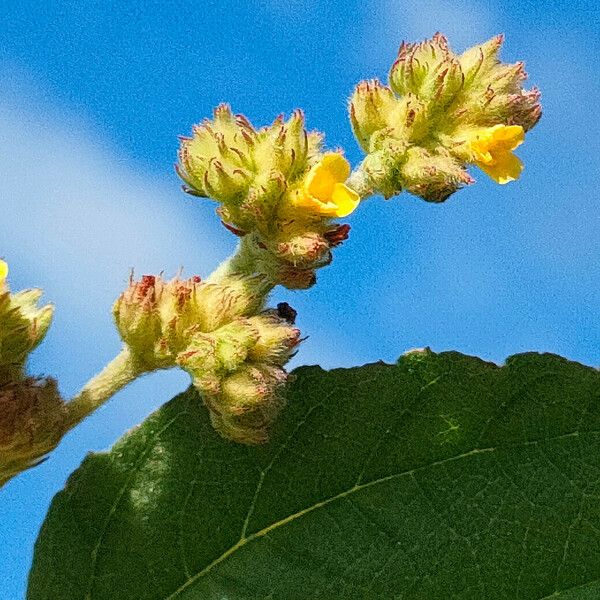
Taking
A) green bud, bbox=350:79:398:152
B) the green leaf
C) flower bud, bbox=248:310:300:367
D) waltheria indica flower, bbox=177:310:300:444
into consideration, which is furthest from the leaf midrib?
green bud, bbox=350:79:398:152

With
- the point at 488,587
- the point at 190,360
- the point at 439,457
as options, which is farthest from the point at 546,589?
the point at 190,360

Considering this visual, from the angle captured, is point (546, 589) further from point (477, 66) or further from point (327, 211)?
point (477, 66)

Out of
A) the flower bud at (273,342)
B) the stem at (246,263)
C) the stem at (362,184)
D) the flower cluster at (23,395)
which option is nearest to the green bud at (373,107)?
the stem at (362,184)

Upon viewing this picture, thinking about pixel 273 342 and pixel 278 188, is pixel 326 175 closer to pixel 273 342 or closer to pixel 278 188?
pixel 278 188

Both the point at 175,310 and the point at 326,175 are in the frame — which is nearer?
the point at 326,175

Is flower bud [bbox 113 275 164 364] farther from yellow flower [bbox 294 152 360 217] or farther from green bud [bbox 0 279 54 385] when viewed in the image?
yellow flower [bbox 294 152 360 217]

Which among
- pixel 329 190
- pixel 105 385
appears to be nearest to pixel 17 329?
pixel 105 385
